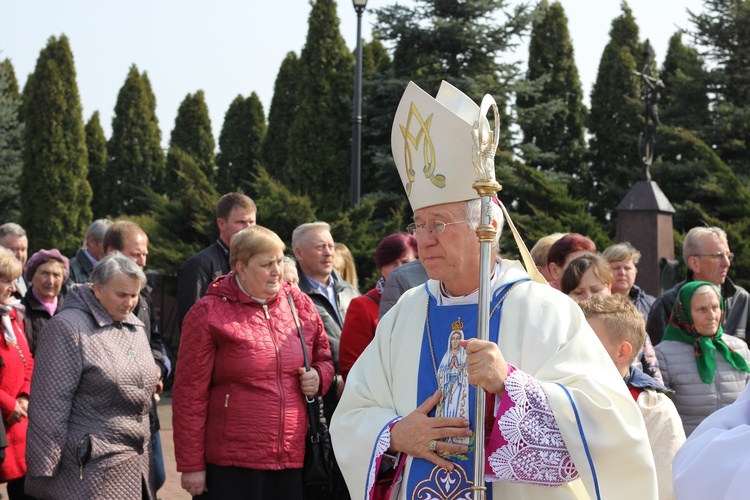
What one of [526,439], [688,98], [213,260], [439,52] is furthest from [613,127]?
[526,439]

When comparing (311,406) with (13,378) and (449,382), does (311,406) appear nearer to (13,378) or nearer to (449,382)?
(13,378)

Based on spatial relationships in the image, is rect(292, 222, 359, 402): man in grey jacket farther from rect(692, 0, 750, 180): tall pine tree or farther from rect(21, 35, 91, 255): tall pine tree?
rect(21, 35, 91, 255): tall pine tree

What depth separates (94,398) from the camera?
16.6 feet

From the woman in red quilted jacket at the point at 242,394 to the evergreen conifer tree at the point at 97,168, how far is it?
93.3 feet

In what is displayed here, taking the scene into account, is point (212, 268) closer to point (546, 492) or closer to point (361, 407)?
point (361, 407)

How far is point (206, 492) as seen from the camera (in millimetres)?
5098

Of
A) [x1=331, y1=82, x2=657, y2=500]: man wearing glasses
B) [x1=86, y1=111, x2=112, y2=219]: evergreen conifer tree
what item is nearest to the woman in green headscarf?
[x1=331, y1=82, x2=657, y2=500]: man wearing glasses

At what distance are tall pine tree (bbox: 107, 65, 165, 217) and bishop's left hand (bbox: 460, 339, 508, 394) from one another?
1202 inches

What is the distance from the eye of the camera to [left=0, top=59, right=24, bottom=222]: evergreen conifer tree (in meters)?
29.0

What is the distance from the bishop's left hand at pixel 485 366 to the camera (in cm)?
294

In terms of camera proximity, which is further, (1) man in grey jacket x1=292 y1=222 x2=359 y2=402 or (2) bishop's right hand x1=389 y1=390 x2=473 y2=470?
(1) man in grey jacket x1=292 y1=222 x2=359 y2=402

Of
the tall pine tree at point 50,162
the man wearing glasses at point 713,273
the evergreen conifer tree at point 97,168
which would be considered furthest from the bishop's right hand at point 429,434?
the evergreen conifer tree at point 97,168

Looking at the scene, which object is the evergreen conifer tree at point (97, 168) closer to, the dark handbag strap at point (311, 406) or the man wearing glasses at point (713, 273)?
the man wearing glasses at point (713, 273)

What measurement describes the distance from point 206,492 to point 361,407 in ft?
6.19
